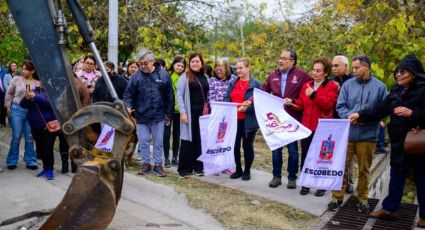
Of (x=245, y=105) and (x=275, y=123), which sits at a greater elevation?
(x=245, y=105)

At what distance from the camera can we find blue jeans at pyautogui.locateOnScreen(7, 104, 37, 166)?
7652 mm

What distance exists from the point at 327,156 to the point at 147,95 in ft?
9.52

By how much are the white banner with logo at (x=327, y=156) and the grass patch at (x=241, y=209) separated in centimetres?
49

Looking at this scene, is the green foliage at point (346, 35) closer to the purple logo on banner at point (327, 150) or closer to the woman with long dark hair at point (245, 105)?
the woman with long dark hair at point (245, 105)

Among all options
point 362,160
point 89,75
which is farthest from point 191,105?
point 362,160

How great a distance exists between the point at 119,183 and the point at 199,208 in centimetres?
211

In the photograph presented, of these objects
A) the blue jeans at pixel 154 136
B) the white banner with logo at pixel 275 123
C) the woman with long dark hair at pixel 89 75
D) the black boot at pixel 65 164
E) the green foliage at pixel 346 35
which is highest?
the green foliage at pixel 346 35

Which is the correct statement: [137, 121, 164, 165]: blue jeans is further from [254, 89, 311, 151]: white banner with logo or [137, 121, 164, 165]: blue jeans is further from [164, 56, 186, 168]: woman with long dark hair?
[254, 89, 311, 151]: white banner with logo

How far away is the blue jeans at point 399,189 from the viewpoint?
231 inches

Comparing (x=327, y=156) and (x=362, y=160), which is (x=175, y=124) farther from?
(x=362, y=160)

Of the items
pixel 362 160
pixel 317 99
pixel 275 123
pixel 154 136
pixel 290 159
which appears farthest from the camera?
pixel 154 136

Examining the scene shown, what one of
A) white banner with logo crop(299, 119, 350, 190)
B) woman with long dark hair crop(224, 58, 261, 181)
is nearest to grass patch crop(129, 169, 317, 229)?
white banner with logo crop(299, 119, 350, 190)

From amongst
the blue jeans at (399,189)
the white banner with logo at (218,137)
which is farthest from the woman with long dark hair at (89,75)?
the blue jeans at (399,189)

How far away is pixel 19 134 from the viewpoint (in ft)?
25.3
